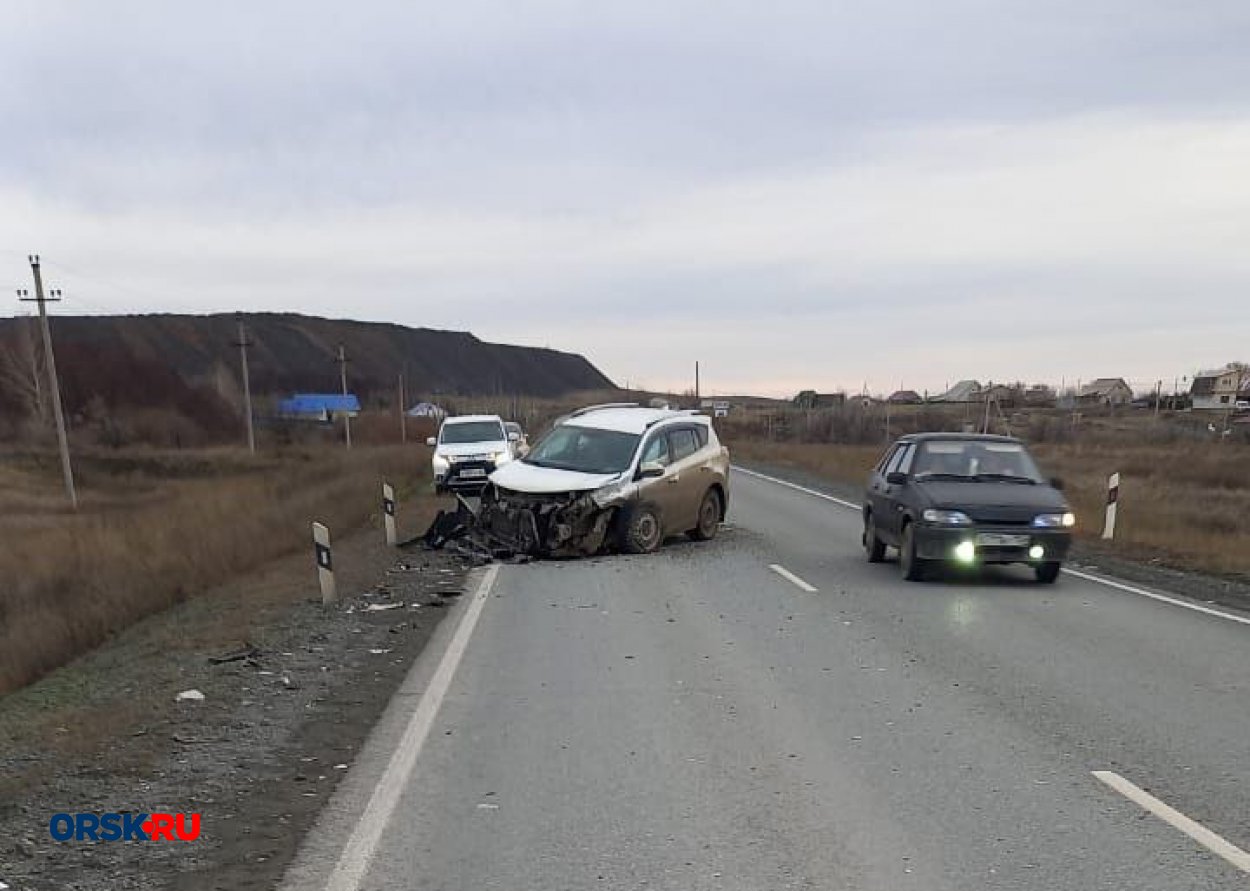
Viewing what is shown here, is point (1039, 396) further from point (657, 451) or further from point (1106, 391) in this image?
point (657, 451)

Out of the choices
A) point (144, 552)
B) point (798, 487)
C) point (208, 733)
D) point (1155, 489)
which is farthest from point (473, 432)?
point (1155, 489)

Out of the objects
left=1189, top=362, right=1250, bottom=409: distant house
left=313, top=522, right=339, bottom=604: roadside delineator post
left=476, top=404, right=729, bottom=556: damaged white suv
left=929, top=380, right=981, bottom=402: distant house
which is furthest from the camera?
left=929, top=380, right=981, bottom=402: distant house

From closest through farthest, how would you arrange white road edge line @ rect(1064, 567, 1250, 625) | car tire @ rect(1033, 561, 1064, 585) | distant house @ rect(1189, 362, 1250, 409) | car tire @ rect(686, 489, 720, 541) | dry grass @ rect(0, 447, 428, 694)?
white road edge line @ rect(1064, 567, 1250, 625)
car tire @ rect(1033, 561, 1064, 585)
dry grass @ rect(0, 447, 428, 694)
car tire @ rect(686, 489, 720, 541)
distant house @ rect(1189, 362, 1250, 409)

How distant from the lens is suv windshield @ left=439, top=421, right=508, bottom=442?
2584cm

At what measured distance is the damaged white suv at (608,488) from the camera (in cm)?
1388

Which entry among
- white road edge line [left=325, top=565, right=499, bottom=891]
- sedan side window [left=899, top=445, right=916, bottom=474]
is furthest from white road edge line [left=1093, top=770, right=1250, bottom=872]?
sedan side window [left=899, top=445, right=916, bottom=474]

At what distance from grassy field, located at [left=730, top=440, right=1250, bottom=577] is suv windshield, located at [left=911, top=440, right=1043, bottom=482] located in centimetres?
317

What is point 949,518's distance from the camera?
11484mm

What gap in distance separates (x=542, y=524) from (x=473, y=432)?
Result: 41.6 ft

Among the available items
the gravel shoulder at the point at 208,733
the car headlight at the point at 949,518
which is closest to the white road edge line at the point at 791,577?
the car headlight at the point at 949,518

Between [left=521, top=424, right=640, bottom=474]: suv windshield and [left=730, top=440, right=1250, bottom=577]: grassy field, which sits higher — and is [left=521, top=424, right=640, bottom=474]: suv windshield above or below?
above

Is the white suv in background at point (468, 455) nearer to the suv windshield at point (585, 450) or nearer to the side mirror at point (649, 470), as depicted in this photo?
the suv windshield at point (585, 450)

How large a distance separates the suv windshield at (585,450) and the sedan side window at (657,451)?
0.64ft

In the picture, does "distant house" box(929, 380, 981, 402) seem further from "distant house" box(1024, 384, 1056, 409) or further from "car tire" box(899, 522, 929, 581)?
"car tire" box(899, 522, 929, 581)
